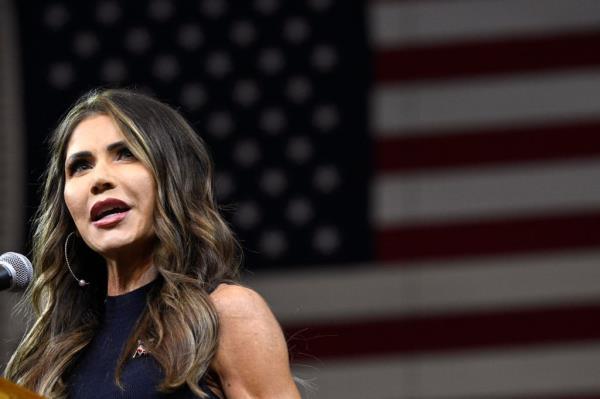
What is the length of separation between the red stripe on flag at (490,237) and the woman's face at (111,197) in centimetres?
446

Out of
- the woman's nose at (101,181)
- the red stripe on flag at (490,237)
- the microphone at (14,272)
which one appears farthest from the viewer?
the red stripe on flag at (490,237)

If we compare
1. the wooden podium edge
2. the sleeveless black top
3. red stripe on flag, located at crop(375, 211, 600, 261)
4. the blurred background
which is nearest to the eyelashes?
the sleeveless black top

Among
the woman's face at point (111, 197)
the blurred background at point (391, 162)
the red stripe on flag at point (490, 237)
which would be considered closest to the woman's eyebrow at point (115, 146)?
the woman's face at point (111, 197)

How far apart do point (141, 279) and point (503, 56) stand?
453cm

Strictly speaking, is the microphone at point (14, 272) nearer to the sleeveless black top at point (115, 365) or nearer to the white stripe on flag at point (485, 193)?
the sleeveless black top at point (115, 365)

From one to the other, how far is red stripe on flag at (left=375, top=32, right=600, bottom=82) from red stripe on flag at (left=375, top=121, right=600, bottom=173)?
28cm

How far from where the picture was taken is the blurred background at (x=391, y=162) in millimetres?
6898

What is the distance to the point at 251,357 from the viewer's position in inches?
96.6

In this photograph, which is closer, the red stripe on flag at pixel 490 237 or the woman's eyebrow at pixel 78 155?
the woman's eyebrow at pixel 78 155

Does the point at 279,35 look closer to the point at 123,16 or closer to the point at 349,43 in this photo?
the point at 349,43

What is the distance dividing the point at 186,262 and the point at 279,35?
4.61 m

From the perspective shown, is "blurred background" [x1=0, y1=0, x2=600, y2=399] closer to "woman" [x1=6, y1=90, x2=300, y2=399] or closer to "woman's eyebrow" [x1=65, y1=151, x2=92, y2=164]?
"woman" [x1=6, y1=90, x2=300, y2=399]

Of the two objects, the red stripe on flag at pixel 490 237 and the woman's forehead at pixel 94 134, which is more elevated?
the woman's forehead at pixel 94 134

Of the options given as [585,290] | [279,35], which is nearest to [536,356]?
[585,290]
